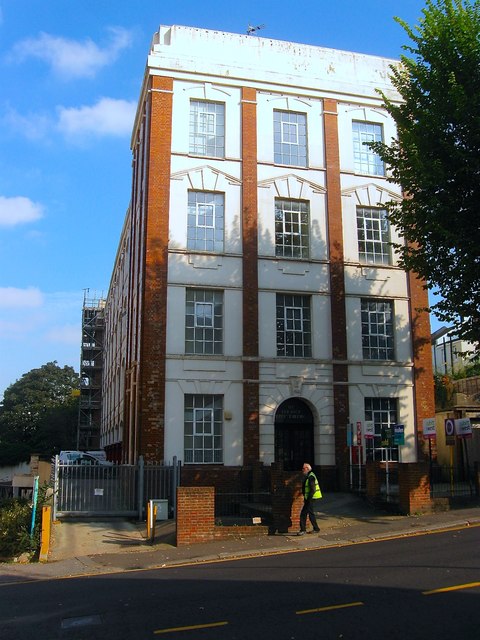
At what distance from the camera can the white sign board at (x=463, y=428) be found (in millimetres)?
18031

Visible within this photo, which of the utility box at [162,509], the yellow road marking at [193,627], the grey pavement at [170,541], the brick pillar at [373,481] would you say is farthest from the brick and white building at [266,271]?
the yellow road marking at [193,627]

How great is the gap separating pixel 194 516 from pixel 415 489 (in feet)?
19.8

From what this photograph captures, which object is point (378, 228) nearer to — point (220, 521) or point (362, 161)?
point (362, 161)

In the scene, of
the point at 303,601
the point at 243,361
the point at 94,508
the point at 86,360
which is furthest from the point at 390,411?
the point at 86,360

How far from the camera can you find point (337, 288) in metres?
23.5

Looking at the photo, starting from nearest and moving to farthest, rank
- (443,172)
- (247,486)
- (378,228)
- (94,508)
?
(443,172), (94,508), (247,486), (378,228)

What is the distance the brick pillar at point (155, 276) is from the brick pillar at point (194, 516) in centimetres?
622

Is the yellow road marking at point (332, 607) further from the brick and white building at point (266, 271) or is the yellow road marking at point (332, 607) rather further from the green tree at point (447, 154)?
the brick and white building at point (266, 271)

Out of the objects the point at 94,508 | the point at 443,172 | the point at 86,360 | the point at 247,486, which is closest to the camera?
the point at 443,172

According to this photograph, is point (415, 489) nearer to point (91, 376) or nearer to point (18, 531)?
point (18, 531)

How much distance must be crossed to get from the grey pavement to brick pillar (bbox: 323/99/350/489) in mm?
3944

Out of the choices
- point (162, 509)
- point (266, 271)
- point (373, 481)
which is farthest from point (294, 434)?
point (162, 509)

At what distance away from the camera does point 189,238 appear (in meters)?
22.6

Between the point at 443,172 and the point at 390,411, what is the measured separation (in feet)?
33.5
